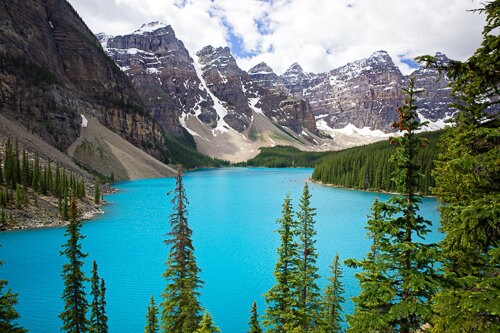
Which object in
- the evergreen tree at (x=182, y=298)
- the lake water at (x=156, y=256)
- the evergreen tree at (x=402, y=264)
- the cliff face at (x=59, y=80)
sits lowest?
the lake water at (x=156, y=256)

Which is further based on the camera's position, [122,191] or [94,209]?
[122,191]

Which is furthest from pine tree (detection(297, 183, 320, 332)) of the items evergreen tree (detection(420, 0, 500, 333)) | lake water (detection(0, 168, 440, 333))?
evergreen tree (detection(420, 0, 500, 333))

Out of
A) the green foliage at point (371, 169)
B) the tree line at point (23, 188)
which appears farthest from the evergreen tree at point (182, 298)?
the green foliage at point (371, 169)

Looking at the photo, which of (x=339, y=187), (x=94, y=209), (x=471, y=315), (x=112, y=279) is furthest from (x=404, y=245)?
(x=339, y=187)

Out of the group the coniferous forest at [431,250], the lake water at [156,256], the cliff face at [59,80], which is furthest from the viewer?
the cliff face at [59,80]

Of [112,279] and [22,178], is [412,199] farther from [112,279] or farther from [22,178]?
[22,178]

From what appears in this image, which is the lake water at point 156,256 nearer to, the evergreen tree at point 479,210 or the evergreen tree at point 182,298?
the evergreen tree at point 182,298

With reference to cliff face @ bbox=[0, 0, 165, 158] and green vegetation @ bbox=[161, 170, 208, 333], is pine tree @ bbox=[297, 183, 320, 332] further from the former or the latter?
cliff face @ bbox=[0, 0, 165, 158]
